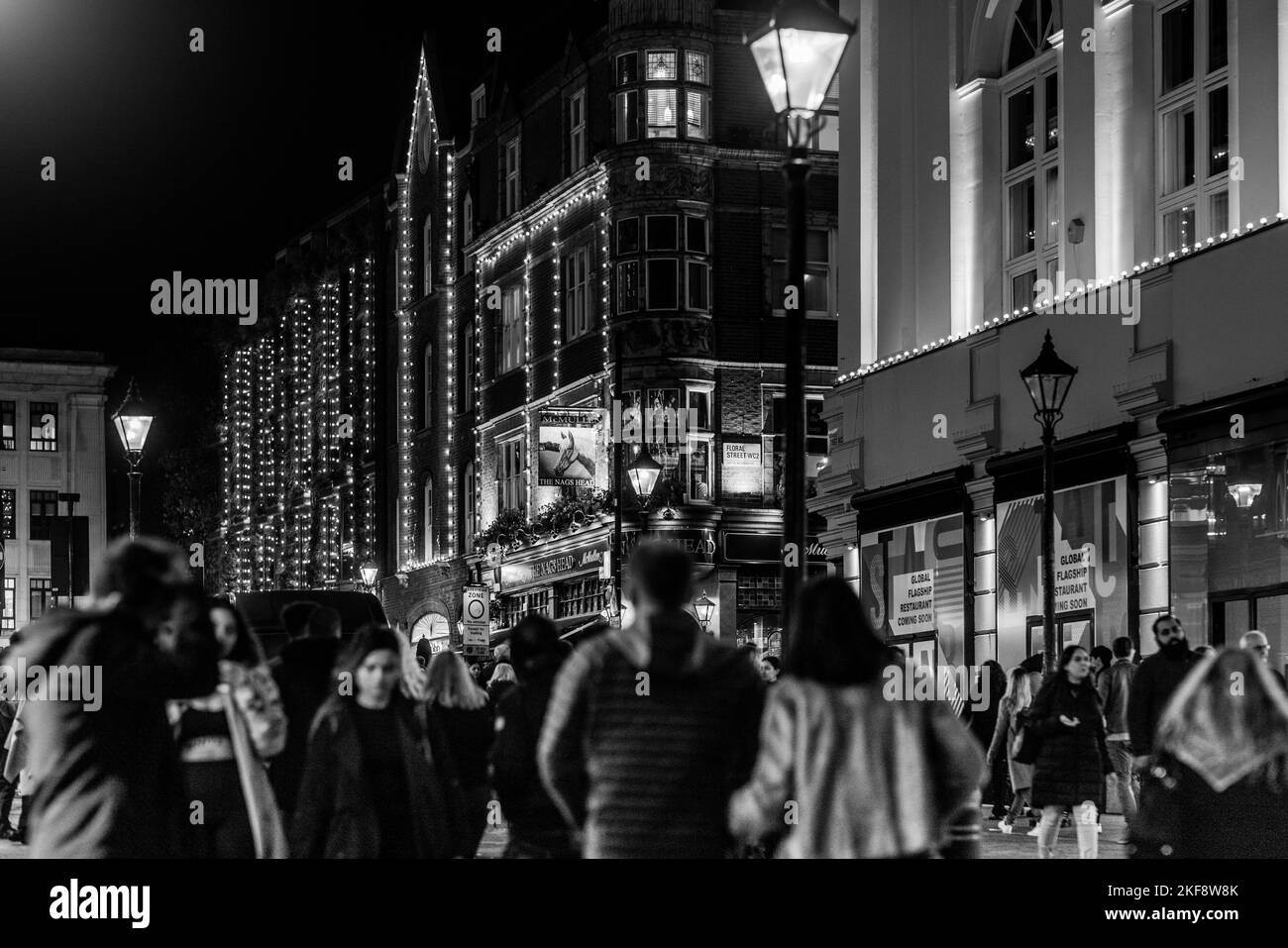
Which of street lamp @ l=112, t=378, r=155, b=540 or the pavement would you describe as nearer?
the pavement

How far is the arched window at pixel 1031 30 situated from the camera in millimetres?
28984

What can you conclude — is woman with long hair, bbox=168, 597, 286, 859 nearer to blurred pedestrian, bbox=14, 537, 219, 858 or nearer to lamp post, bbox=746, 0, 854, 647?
blurred pedestrian, bbox=14, 537, 219, 858

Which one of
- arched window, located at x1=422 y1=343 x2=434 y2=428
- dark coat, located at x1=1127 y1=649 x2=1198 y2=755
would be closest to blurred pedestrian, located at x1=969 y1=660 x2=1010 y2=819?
dark coat, located at x1=1127 y1=649 x2=1198 y2=755

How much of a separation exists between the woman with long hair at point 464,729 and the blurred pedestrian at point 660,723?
4194mm

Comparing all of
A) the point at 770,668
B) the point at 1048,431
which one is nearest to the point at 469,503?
the point at 770,668

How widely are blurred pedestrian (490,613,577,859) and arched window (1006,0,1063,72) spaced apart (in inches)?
770

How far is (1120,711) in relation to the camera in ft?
64.8

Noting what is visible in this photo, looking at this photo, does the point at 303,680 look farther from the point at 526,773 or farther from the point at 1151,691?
the point at 1151,691

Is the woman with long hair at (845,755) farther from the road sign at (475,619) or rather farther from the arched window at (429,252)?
the arched window at (429,252)

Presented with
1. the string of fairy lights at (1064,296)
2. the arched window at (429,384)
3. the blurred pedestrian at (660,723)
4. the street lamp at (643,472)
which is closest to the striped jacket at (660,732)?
the blurred pedestrian at (660,723)

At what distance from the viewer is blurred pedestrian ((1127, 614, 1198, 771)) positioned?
13734 mm
